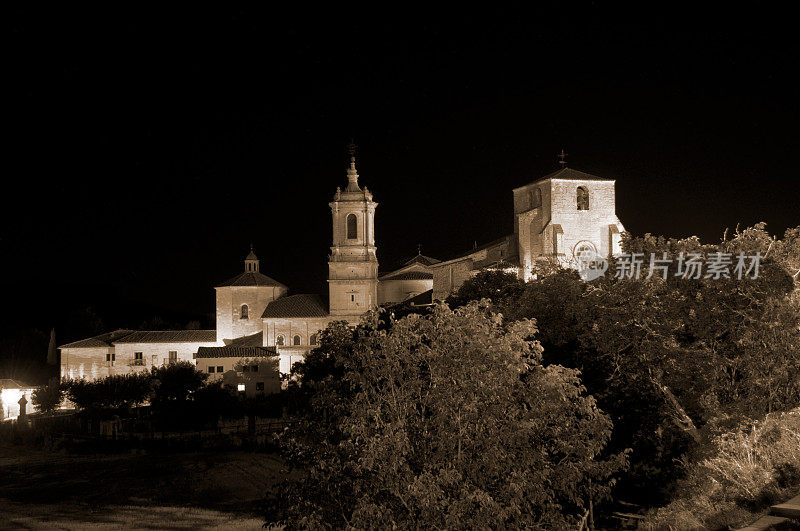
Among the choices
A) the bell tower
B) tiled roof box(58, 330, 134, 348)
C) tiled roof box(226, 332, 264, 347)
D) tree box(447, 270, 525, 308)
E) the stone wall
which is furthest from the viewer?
the stone wall

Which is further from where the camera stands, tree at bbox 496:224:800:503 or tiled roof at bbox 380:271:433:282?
tiled roof at bbox 380:271:433:282

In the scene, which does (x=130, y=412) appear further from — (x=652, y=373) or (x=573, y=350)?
(x=652, y=373)

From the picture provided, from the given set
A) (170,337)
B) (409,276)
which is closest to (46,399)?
(170,337)

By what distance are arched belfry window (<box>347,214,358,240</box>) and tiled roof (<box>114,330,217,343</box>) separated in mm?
13310

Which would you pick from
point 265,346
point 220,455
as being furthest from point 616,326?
point 265,346

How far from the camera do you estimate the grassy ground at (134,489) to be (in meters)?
22.6

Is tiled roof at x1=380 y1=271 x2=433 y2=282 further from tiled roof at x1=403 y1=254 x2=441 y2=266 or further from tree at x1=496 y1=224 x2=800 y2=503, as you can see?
tree at x1=496 y1=224 x2=800 y2=503

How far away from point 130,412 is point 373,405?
3518 cm

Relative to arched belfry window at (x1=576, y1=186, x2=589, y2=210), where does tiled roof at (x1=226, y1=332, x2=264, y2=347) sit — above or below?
below

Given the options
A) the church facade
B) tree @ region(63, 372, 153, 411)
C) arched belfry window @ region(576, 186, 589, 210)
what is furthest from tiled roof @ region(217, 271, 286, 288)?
arched belfry window @ region(576, 186, 589, 210)

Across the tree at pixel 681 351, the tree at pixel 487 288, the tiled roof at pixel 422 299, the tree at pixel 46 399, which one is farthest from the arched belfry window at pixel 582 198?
the tree at pixel 46 399

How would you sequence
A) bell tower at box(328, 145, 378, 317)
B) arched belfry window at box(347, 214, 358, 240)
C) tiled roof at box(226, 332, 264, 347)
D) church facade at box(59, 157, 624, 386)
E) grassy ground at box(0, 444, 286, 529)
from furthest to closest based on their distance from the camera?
tiled roof at box(226, 332, 264, 347), arched belfry window at box(347, 214, 358, 240), bell tower at box(328, 145, 378, 317), church facade at box(59, 157, 624, 386), grassy ground at box(0, 444, 286, 529)

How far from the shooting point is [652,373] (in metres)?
21.0

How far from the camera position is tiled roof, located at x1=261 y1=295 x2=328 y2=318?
57.0 meters
